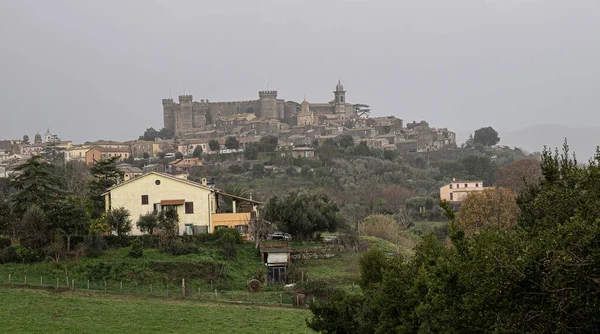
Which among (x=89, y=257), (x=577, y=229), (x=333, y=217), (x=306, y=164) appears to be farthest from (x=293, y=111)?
(x=577, y=229)

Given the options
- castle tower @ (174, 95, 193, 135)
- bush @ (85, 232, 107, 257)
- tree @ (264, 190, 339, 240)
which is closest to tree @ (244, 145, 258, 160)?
castle tower @ (174, 95, 193, 135)

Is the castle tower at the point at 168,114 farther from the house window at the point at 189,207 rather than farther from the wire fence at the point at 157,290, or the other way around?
the wire fence at the point at 157,290

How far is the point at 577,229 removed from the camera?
9.71 metres

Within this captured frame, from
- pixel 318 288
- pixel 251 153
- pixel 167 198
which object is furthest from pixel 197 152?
pixel 318 288

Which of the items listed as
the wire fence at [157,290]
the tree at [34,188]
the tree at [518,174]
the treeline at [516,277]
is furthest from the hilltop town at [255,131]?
the treeline at [516,277]

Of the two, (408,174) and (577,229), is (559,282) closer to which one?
(577,229)

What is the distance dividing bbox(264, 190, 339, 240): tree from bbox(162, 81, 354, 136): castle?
9960 centimetres

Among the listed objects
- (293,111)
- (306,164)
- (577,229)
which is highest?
(293,111)

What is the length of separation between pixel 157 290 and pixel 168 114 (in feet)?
398

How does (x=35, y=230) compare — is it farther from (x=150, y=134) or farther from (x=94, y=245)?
(x=150, y=134)

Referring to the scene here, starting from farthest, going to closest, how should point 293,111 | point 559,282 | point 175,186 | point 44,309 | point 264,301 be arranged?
point 293,111 < point 175,186 < point 264,301 < point 44,309 < point 559,282

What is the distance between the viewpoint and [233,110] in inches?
5906

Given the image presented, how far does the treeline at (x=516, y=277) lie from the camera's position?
9008 millimetres

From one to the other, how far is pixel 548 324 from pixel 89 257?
23962 millimetres
